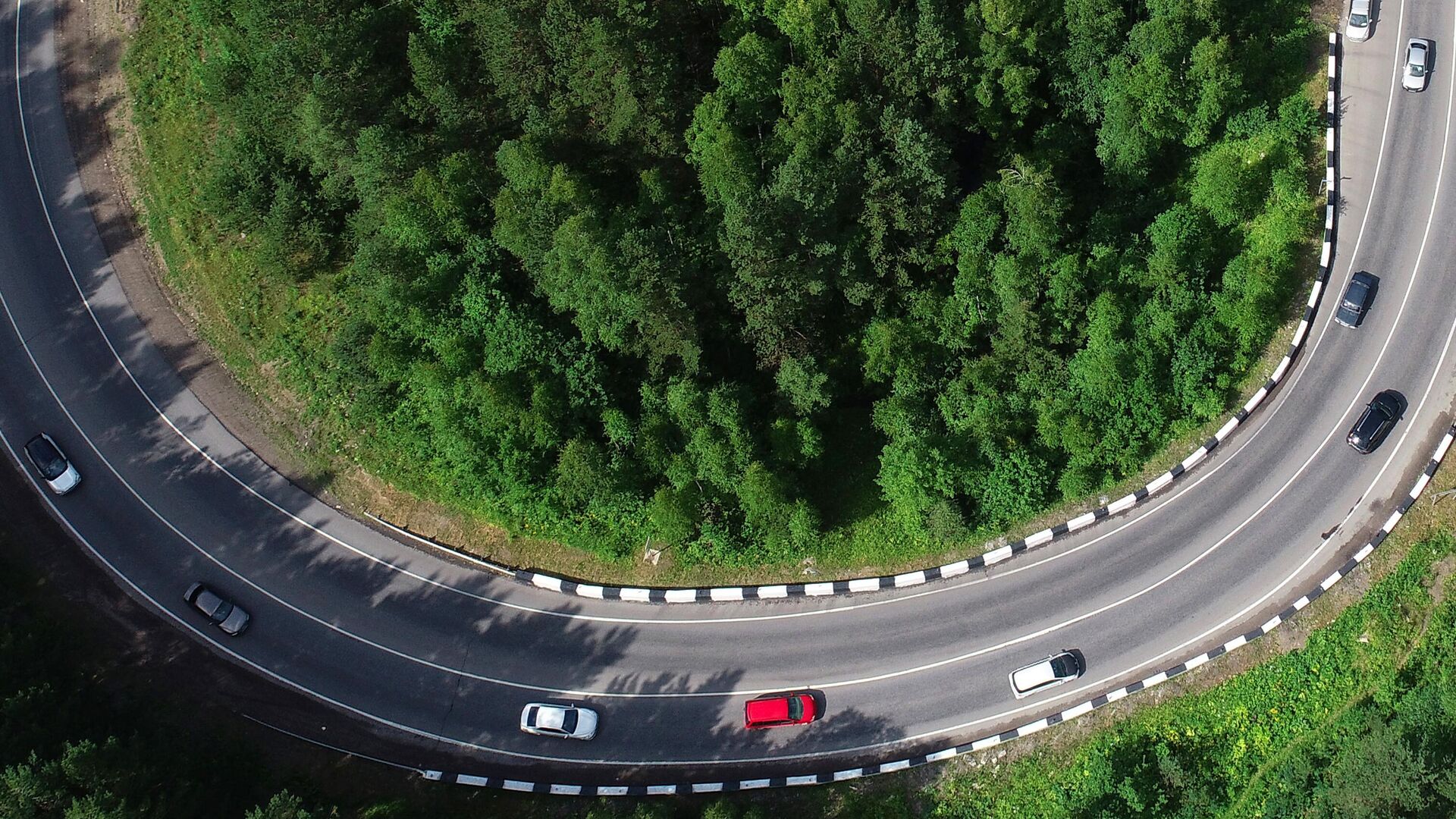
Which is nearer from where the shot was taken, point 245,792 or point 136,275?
point 245,792

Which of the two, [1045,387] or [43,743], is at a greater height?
[1045,387]

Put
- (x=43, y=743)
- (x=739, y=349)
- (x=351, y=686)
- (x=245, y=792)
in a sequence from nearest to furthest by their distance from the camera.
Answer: (x=43, y=743) → (x=245, y=792) → (x=351, y=686) → (x=739, y=349)

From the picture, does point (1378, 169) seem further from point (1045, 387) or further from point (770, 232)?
point (770, 232)

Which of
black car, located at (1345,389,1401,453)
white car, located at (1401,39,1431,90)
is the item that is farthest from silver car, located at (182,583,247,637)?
white car, located at (1401,39,1431,90)

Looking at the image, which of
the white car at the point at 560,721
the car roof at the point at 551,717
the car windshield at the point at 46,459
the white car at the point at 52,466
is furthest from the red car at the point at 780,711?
the car windshield at the point at 46,459

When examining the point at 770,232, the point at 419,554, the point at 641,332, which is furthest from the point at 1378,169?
the point at 419,554

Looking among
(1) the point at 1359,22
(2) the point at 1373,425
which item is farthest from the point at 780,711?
(1) the point at 1359,22

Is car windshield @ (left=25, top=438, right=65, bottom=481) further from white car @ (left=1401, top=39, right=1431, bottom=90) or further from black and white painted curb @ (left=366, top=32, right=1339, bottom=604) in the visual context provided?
white car @ (left=1401, top=39, right=1431, bottom=90)

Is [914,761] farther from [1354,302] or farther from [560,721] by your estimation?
[1354,302]
